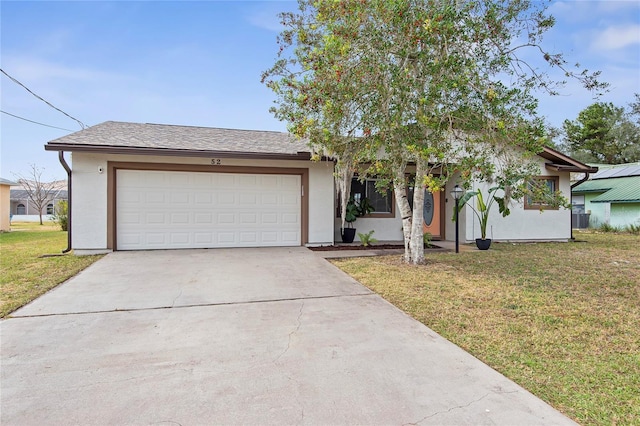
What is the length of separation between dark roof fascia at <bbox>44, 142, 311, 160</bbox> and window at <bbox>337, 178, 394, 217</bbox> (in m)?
2.32

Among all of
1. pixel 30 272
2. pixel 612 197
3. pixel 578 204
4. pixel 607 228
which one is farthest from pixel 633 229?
pixel 30 272

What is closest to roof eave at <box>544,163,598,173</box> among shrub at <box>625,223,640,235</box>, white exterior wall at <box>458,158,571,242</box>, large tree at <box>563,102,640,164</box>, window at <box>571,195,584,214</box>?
white exterior wall at <box>458,158,571,242</box>

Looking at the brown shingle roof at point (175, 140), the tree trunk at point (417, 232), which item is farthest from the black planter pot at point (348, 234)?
the tree trunk at point (417, 232)

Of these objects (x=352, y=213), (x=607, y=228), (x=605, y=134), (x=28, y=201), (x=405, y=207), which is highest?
(x=605, y=134)

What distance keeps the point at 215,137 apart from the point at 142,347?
844 centimetres

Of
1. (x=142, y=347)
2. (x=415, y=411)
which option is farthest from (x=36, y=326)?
(x=415, y=411)

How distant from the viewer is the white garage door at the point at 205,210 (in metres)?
9.09

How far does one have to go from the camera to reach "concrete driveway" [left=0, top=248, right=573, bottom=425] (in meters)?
2.33

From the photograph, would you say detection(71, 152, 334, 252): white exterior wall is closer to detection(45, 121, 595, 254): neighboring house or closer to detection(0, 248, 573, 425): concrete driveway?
detection(45, 121, 595, 254): neighboring house

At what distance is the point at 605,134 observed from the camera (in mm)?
31266

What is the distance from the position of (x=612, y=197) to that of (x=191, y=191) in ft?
65.9

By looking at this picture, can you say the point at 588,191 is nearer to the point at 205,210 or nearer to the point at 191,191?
the point at 205,210

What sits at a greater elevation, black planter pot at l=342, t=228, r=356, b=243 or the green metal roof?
the green metal roof

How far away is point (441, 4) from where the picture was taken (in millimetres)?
5910
